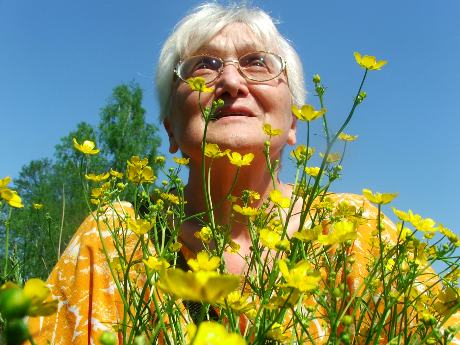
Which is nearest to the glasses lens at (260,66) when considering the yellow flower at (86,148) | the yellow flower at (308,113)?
the yellow flower at (86,148)

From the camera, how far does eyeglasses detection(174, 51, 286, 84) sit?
5.49 feet

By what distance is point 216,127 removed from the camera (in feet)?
4.95

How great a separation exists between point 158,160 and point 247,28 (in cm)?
91

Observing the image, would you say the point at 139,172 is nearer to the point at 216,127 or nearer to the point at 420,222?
the point at 420,222

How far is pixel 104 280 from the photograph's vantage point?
61.0 inches

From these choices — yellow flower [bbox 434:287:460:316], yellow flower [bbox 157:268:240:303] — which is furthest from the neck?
yellow flower [bbox 157:268:240:303]

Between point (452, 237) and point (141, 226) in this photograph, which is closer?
point (141, 226)

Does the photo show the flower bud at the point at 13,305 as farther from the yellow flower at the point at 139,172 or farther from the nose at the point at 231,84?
the nose at the point at 231,84

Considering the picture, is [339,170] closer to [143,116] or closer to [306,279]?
[306,279]

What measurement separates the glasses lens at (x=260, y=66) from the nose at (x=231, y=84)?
0.15ft

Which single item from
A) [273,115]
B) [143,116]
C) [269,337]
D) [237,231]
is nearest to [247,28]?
[273,115]

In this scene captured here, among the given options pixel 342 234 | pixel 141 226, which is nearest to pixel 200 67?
pixel 141 226

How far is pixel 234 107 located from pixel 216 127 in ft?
0.30

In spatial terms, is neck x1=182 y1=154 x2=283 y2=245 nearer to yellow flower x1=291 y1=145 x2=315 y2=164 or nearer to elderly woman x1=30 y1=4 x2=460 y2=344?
elderly woman x1=30 y1=4 x2=460 y2=344
